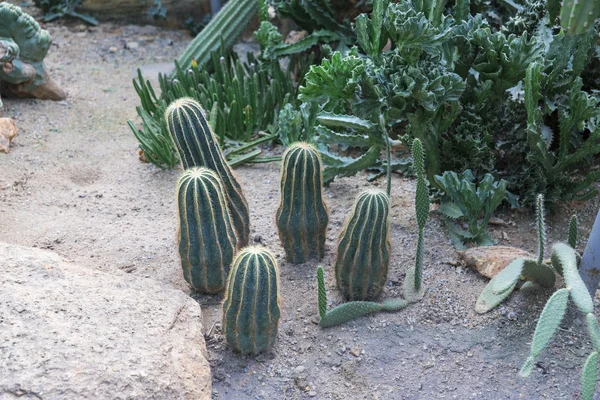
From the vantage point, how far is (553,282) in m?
2.63

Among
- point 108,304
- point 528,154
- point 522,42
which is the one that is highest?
point 522,42

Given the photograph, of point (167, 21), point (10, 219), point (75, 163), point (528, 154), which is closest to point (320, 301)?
point (528, 154)

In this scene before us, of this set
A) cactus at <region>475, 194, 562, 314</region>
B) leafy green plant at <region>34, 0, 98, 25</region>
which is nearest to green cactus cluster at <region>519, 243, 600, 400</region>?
cactus at <region>475, 194, 562, 314</region>

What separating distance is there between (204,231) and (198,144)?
394mm

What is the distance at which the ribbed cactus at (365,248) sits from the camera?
249cm

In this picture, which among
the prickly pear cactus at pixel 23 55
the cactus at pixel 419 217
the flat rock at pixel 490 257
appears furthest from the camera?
the prickly pear cactus at pixel 23 55

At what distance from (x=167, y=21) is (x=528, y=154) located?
4243 mm

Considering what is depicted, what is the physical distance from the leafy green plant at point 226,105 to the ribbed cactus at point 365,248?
4.40ft

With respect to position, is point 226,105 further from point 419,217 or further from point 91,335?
point 91,335

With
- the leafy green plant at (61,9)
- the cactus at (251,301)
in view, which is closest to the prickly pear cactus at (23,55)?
the leafy green plant at (61,9)

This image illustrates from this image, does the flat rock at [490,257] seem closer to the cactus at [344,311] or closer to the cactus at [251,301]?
the cactus at [344,311]

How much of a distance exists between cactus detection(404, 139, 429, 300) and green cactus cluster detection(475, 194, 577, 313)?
0.82ft

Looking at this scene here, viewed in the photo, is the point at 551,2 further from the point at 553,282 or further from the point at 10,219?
the point at 10,219

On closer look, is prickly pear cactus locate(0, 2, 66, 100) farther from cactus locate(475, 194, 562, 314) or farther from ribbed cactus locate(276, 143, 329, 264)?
cactus locate(475, 194, 562, 314)
